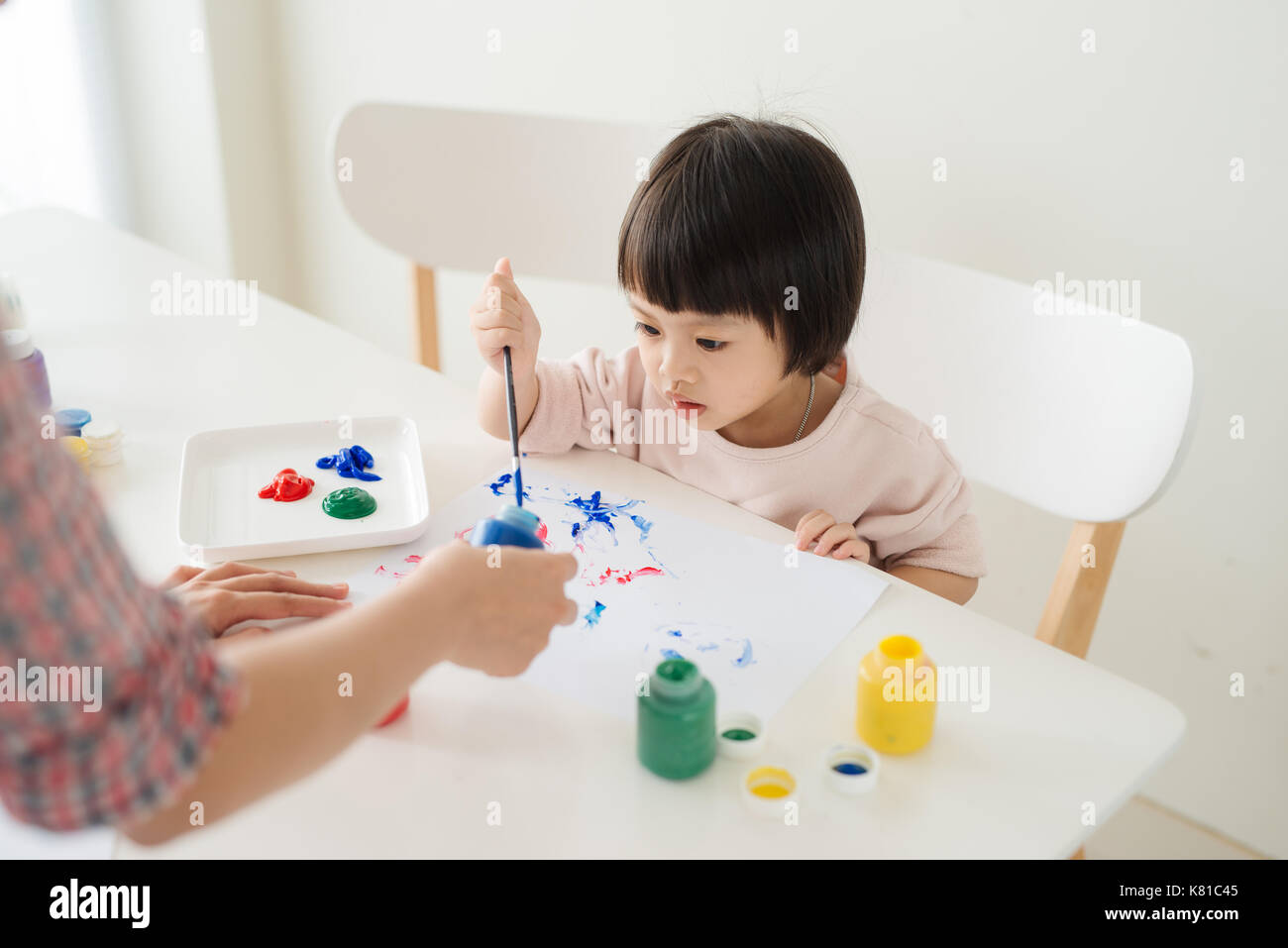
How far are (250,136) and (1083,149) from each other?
1678mm

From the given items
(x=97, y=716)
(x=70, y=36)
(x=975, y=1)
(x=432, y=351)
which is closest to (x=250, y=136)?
(x=70, y=36)

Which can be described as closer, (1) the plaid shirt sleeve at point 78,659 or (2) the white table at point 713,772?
(1) the plaid shirt sleeve at point 78,659

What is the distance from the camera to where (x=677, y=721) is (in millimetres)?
740

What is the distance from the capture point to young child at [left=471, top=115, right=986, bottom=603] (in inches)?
40.8

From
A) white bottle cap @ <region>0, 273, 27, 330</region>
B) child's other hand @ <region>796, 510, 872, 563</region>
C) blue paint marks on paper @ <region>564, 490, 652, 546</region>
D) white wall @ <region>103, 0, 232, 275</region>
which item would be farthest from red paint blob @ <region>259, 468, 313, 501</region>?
white wall @ <region>103, 0, 232, 275</region>

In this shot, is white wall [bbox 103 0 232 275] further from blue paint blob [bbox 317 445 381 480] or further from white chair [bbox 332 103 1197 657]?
blue paint blob [bbox 317 445 381 480]

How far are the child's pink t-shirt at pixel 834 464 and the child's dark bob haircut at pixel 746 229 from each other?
0.13 meters

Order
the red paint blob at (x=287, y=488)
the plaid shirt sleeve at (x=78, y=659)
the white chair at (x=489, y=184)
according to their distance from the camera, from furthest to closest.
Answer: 1. the white chair at (x=489, y=184)
2. the red paint blob at (x=287, y=488)
3. the plaid shirt sleeve at (x=78, y=659)

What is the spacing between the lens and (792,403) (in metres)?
1.22

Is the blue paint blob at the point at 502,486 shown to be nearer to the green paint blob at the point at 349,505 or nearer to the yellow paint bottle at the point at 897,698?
the green paint blob at the point at 349,505

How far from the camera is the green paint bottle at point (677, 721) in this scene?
0.74 m

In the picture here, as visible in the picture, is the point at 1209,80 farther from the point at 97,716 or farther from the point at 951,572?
the point at 97,716

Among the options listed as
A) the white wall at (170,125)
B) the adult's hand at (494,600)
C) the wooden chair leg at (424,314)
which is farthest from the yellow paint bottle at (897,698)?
the white wall at (170,125)

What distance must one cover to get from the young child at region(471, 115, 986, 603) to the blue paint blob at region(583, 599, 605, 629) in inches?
7.9
